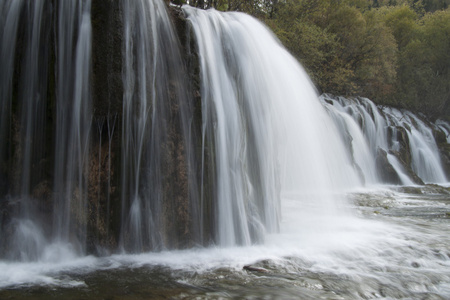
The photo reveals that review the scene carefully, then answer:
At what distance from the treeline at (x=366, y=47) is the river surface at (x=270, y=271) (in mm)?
9311

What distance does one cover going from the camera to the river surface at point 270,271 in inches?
163

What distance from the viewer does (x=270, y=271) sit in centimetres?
500

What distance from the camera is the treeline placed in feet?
56.7

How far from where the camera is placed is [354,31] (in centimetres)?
→ 2438

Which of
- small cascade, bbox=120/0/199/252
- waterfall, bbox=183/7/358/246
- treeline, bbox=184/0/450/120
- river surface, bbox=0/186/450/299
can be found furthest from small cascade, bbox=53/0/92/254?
treeline, bbox=184/0/450/120

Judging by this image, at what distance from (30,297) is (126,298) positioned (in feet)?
3.16

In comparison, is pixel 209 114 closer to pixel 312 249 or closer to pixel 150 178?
pixel 150 178

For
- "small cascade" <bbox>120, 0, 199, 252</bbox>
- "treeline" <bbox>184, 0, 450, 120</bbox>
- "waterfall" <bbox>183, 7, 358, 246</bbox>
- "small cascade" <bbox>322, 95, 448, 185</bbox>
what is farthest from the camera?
"small cascade" <bbox>322, 95, 448, 185</bbox>

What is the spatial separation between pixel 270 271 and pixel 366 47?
2375 centimetres

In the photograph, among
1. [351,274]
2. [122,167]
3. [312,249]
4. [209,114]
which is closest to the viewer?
[351,274]

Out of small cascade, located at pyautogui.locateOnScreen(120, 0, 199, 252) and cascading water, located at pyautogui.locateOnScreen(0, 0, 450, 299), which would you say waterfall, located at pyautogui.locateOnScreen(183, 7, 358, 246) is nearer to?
cascading water, located at pyautogui.locateOnScreen(0, 0, 450, 299)

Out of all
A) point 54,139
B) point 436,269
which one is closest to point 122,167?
point 54,139

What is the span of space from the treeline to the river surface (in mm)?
9311

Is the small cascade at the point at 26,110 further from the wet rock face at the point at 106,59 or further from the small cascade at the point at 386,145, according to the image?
the small cascade at the point at 386,145
